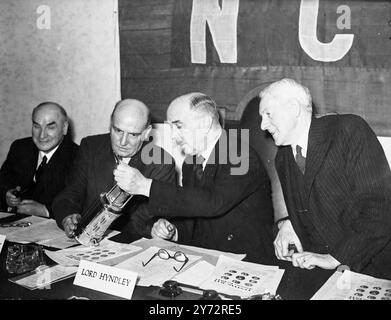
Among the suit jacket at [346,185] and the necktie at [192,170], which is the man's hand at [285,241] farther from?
the necktie at [192,170]

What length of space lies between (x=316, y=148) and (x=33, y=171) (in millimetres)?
2132

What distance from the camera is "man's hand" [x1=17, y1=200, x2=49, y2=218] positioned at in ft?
9.69

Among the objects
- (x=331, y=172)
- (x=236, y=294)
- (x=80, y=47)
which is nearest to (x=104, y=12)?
(x=80, y=47)

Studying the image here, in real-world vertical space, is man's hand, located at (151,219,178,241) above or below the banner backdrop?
below

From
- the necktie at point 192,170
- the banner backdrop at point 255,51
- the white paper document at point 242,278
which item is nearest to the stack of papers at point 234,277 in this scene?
the white paper document at point 242,278

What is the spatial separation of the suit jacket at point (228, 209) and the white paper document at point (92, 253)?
22 cm

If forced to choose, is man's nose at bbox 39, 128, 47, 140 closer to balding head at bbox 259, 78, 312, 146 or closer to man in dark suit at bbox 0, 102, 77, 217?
man in dark suit at bbox 0, 102, 77, 217

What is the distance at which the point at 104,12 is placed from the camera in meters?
3.69

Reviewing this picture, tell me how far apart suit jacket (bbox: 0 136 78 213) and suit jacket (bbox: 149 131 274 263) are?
1.18 metres

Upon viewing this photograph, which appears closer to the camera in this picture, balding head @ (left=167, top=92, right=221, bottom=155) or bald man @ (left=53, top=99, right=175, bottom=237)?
balding head @ (left=167, top=92, right=221, bottom=155)

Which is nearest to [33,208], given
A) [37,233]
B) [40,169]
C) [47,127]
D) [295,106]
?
[40,169]

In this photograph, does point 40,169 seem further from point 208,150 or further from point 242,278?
point 242,278

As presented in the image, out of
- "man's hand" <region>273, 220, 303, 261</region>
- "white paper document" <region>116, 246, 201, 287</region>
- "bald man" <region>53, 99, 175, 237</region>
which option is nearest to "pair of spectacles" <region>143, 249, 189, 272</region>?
"white paper document" <region>116, 246, 201, 287</region>

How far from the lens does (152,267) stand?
178cm
